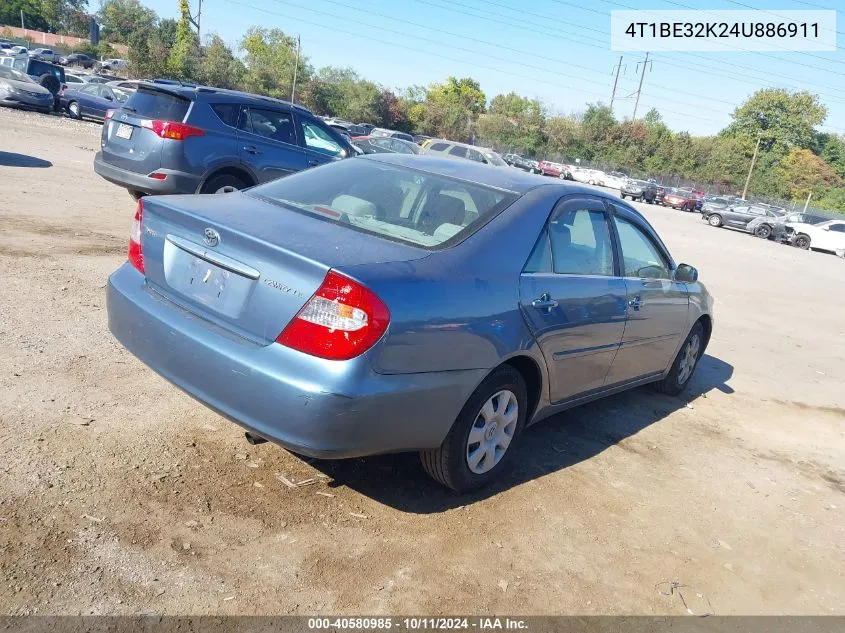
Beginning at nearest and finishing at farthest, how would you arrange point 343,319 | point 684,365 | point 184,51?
point 343,319, point 684,365, point 184,51

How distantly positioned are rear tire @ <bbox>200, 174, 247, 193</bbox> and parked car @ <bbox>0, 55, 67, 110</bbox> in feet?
68.3

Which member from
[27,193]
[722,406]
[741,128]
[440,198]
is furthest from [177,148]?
[741,128]

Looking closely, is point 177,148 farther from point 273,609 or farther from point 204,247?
point 273,609

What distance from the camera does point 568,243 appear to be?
13.3 feet

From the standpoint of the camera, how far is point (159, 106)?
844cm

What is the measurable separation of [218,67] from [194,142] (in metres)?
51.1

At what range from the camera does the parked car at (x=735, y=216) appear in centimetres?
3409

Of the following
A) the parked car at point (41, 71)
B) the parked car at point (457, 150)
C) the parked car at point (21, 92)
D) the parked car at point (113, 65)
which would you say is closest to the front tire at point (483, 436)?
the parked car at point (457, 150)

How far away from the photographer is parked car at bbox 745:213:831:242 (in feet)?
105

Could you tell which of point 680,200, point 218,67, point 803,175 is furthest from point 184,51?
point 803,175

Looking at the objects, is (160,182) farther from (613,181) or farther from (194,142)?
(613,181)

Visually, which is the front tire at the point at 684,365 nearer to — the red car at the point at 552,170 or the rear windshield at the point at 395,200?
the rear windshield at the point at 395,200

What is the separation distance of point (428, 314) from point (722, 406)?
4184mm

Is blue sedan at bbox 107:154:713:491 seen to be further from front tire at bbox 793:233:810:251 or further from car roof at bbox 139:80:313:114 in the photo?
front tire at bbox 793:233:810:251
